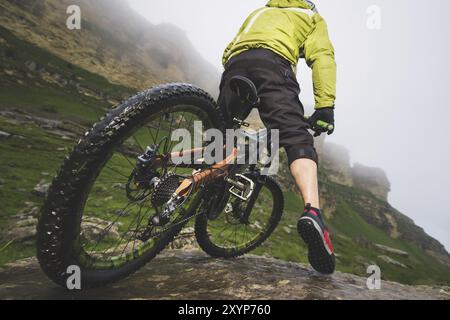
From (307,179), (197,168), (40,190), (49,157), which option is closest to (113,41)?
(49,157)

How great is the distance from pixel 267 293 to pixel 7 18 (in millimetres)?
109621

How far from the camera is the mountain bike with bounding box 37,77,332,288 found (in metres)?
2.40

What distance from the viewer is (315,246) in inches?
133

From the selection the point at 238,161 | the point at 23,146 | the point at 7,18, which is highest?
the point at 7,18

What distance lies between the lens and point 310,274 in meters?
4.23

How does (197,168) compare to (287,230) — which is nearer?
(197,168)

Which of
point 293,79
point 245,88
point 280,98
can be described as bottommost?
point 280,98

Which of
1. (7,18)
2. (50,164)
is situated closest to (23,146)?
(50,164)

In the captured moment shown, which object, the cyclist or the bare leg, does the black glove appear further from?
the bare leg

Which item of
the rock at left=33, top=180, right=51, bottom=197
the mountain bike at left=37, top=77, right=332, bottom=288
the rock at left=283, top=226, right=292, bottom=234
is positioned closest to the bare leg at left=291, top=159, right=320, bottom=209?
the mountain bike at left=37, top=77, right=332, bottom=288

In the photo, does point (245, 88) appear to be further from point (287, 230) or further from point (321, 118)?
point (287, 230)

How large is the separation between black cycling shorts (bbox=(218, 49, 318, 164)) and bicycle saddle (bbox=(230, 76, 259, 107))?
14 centimetres

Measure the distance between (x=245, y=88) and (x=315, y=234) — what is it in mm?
1836
